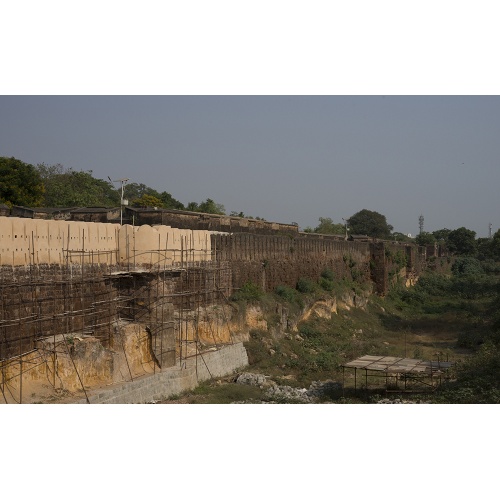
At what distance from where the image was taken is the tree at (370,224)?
231 feet

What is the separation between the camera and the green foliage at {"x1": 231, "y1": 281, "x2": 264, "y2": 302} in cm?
1805

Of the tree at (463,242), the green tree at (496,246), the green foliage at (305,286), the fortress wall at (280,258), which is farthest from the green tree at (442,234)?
the green foliage at (305,286)

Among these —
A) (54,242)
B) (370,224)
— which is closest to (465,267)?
(370,224)

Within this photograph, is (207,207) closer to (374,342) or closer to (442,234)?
(374,342)

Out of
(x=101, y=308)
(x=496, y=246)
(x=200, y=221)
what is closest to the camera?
(x=101, y=308)

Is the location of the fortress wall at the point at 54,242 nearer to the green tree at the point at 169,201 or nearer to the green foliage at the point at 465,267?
the green tree at the point at 169,201

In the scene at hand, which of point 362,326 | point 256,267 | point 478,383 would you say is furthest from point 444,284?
point 478,383

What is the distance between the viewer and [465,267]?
54.9 meters

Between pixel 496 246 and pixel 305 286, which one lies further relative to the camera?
pixel 496 246

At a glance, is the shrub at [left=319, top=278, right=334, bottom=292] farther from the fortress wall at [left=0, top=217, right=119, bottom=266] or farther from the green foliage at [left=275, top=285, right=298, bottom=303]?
the fortress wall at [left=0, top=217, right=119, bottom=266]

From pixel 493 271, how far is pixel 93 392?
48.7 m

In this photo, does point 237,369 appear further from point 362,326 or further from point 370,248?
point 370,248

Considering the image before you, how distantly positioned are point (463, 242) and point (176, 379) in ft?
198

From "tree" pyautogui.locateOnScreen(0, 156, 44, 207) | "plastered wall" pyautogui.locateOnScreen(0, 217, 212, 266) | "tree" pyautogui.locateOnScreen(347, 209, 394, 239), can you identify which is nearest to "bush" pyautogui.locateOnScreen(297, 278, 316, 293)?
"plastered wall" pyautogui.locateOnScreen(0, 217, 212, 266)
